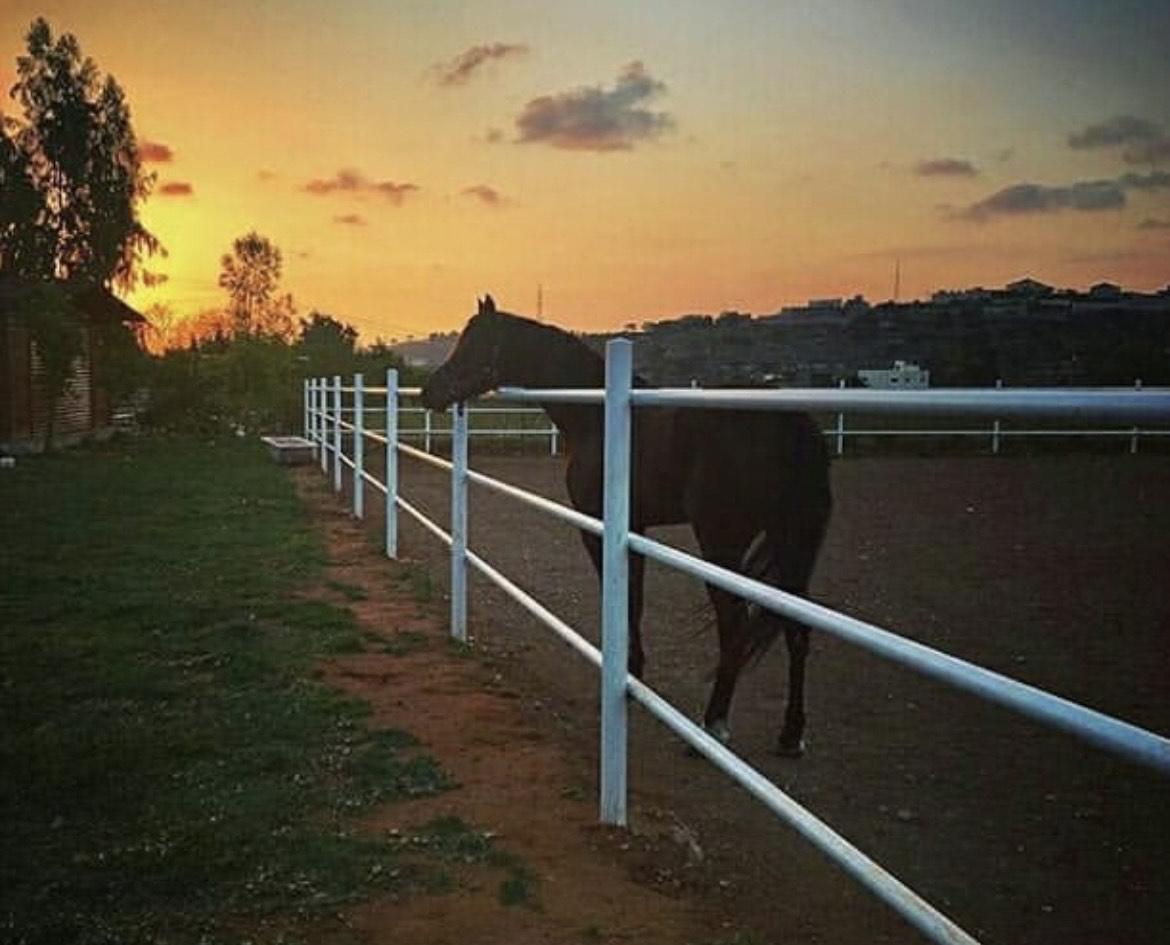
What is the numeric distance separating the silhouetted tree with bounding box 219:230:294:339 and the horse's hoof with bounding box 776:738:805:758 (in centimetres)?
4804

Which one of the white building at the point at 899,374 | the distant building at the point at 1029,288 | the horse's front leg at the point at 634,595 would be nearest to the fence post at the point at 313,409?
the white building at the point at 899,374

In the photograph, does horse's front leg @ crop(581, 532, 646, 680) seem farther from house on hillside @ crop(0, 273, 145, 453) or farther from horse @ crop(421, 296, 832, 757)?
house on hillside @ crop(0, 273, 145, 453)

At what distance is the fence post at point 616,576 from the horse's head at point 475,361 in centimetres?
199

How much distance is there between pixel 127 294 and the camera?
1196 inches

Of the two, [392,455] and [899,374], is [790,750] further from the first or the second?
[899,374]

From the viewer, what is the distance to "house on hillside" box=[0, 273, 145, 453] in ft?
59.5

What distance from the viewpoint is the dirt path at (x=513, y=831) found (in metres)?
2.23

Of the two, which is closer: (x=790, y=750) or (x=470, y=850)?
(x=470, y=850)

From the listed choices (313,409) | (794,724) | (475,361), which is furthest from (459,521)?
(313,409)

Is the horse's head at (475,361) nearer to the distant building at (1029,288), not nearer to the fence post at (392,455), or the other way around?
the fence post at (392,455)

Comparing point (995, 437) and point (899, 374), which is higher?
point (899, 374)

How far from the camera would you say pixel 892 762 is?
11.3 feet

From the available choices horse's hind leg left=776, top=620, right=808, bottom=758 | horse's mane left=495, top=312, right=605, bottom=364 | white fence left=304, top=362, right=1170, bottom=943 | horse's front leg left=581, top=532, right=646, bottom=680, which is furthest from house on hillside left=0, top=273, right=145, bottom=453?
horse's hind leg left=776, top=620, right=808, bottom=758

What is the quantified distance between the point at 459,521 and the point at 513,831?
2380mm
